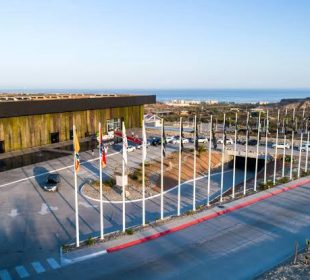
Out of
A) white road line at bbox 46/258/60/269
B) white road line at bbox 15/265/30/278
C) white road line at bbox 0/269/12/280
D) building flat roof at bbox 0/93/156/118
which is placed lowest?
white road line at bbox 46/258/60/269

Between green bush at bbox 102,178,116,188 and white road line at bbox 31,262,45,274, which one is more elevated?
green bush at bbox 102,178,116,188

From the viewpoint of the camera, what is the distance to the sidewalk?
21.0 m

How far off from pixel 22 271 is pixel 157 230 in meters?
8.68

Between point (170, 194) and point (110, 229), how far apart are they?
32.9ft

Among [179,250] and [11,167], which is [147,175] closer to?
[11,167]

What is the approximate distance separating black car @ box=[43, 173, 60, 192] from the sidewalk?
1063 centimetres

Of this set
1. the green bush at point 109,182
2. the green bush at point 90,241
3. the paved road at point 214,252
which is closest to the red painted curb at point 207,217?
the paved road at point 214,252

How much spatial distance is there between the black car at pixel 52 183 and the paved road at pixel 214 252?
1246 centimetres

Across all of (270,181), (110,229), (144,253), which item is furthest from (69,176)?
(270,181)

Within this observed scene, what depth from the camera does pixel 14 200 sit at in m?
29.5

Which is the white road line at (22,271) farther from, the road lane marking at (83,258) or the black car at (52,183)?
the black car at (52,183)

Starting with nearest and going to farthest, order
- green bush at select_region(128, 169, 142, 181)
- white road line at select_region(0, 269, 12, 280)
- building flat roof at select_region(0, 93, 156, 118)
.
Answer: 1. white road line at select_region(0, 269, 12, 280)
2. green bush at select_region(128, 169, 142, 181)
3. building flat roof at select_region(0, 93, 156, 118)

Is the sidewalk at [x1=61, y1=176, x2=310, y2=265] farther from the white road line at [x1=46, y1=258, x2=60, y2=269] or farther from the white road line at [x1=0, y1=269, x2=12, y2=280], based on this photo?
the white road line at [x1=0, y1=269, x2=12, y2=280]

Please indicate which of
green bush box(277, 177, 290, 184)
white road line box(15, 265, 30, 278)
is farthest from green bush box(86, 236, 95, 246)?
green bush box(277, 177, 290, 184)
